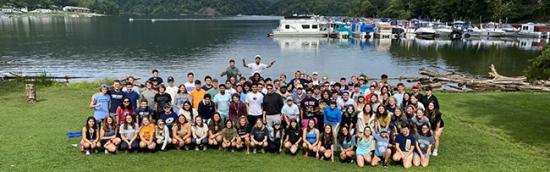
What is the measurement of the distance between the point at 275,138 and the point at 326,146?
4.39ft

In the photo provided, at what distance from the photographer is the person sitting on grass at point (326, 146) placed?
11.3m

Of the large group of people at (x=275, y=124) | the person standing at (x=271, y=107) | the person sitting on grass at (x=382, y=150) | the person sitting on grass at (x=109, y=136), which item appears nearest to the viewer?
the person sitting on grass at (x=382, y=150)

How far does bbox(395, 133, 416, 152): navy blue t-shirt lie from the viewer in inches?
425

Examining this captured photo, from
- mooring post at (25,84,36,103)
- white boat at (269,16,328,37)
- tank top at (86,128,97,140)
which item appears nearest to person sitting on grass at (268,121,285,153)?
tank top at (86,128,97,140)

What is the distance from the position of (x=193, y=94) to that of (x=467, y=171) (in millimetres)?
7365

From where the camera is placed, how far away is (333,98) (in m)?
12.2

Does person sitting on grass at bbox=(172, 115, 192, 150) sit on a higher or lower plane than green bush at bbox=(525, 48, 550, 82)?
lower

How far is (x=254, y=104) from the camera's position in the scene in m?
12.3

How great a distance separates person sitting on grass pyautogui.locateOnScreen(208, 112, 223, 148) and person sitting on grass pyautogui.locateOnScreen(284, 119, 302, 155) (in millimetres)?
1728

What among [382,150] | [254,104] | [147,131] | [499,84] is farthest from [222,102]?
[499,84]

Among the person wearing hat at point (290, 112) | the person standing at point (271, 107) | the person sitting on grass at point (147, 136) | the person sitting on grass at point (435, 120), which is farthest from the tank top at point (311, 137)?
the person sitting on grass at point (147, 136)

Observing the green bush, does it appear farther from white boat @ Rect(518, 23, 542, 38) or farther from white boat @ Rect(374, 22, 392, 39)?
white boat @ Rect(518, 23, 542, 38)

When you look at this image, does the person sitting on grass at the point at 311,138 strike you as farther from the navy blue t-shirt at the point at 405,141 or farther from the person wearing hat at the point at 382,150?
the navy blue t-shirt at the point at 405,141

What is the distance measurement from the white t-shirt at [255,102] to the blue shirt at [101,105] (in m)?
3.77
